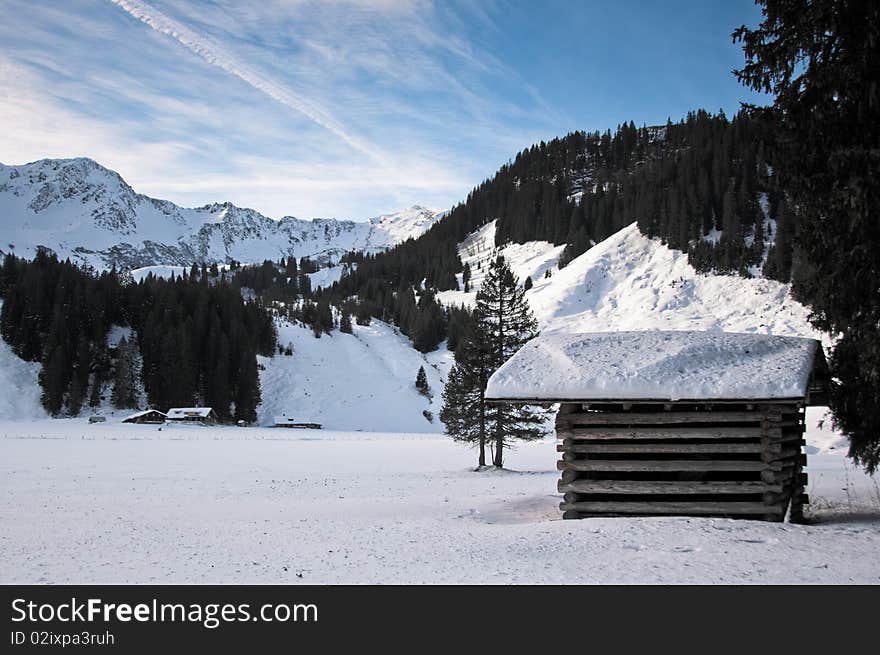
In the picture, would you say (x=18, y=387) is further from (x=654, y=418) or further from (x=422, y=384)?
(x=654, y=418)

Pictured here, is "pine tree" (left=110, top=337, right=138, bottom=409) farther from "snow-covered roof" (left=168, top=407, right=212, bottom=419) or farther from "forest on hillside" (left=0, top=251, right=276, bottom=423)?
"snow-covered roof" (left=168, top=407, right=212, bottom=419)

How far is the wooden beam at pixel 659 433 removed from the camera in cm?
1350

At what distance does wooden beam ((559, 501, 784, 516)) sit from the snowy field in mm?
704

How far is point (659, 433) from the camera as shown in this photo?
1392 centimetres

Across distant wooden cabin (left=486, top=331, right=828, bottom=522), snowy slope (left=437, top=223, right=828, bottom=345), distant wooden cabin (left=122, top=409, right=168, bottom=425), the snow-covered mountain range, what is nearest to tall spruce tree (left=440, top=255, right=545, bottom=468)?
distant wooden cabin (left=486, top=331, right=828, bottom=522)

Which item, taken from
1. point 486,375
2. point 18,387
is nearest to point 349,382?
point 18,387

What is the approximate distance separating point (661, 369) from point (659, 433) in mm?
1402

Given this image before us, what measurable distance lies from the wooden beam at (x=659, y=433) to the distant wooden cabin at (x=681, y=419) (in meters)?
0.02

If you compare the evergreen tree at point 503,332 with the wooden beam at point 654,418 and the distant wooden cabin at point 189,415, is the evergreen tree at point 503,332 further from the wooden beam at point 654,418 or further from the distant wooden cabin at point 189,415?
the distant wooden cabin at point 189,415

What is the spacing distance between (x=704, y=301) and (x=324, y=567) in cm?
7948

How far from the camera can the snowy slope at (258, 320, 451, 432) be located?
291 ft

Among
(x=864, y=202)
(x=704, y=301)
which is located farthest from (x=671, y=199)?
(x=864, y=202)

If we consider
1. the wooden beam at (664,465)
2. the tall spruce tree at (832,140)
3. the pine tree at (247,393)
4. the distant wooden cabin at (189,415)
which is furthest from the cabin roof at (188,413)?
the tall spruce tree at (832,140)
